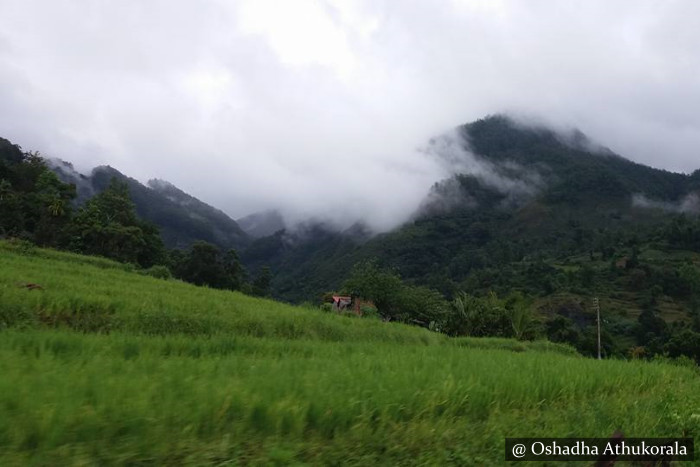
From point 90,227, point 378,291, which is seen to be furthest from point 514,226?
point 90,227

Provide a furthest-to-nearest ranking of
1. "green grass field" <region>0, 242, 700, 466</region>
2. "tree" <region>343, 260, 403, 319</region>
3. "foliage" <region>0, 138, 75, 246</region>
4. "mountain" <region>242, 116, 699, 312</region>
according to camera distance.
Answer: "mountain" <region>242, 116, 699, 312</region> < "tree" <region>343, 260, 403, 319</region> < "foliage" <region>0, 138, 75, 246</region> < "green grass field" <region>0, 242, 700, 466</region>

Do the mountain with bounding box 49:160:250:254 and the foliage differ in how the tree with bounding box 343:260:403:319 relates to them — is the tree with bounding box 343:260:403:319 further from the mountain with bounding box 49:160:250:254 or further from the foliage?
the mountain with bounding box 49:160:250:254

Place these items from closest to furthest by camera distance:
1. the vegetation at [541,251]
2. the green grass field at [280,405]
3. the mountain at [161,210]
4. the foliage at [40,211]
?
the green grass field at [280,405]
the foliage at [40,211]
the vegetation at [541,251]
the mountain at [161,210]

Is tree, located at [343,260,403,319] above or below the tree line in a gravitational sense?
below

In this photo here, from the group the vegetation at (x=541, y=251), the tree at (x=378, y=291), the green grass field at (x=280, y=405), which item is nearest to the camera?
the green grass field at (x=280, y=405)

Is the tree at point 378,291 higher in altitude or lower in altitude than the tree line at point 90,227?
lower

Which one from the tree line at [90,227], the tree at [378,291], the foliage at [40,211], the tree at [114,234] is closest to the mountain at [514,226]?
the tree at [378,291]

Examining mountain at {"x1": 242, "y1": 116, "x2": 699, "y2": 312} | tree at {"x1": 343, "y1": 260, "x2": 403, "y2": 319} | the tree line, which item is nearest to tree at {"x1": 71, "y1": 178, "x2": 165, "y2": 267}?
the tree line

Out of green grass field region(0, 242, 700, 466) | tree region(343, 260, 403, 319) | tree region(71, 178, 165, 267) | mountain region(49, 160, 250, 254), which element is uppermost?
mountain region(49, 160, 250, 254)

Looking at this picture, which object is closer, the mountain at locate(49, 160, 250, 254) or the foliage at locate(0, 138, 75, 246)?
the foliage at locate(0, 138, 75, 246)

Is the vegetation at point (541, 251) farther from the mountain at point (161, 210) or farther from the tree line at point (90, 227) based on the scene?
the tree line at point (90, 227)

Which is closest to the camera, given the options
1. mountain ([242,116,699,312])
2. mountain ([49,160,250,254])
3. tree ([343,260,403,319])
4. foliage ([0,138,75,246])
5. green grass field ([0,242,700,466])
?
green grass field ([0,242,700,466])

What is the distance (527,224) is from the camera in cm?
11269

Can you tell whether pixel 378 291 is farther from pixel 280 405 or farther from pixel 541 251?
pixel 541 251
